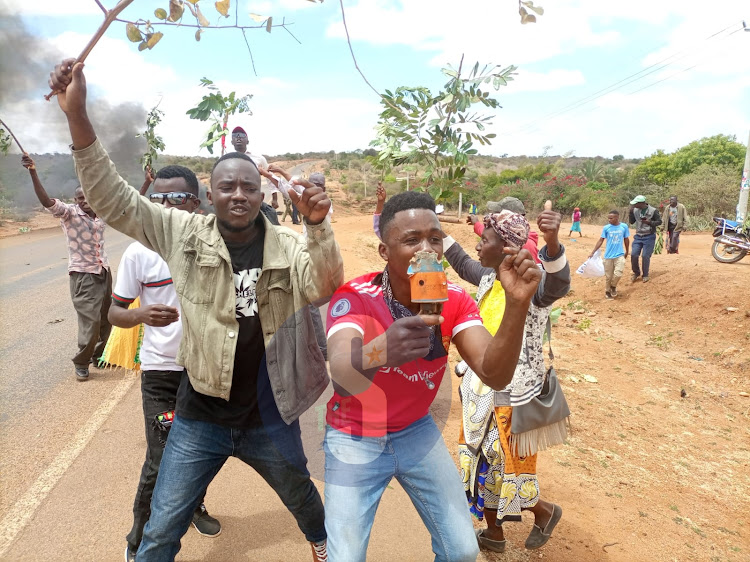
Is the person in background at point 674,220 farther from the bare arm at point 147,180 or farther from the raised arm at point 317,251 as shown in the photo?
the raised arm at point 317,251

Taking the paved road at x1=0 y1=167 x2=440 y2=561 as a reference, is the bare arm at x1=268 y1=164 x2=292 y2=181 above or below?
above

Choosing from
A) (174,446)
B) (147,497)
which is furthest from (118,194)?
(147,497)

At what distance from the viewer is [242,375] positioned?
2248mm

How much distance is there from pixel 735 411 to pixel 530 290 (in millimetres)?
6143

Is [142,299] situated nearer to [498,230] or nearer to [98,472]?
[98,472]

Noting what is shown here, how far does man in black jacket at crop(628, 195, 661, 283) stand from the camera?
11664 mm

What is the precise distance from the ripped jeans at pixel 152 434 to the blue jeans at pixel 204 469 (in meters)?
0.39

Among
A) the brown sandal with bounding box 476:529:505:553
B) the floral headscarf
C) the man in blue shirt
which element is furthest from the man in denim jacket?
the man in blue shirt

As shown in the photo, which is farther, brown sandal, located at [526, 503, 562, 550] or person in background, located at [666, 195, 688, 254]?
person in background, located at [666, 195, 688, 254]

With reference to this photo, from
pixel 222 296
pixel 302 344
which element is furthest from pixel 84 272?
pixel 302 344

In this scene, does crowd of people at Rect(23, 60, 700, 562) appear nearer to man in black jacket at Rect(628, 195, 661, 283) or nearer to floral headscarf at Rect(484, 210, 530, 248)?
floral headscarf at Rect(484, 210, 530, 248)

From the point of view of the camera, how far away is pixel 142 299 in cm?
285

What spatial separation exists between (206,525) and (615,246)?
34.2ft

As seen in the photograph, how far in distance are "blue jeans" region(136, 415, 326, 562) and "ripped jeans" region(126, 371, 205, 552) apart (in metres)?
0.39
